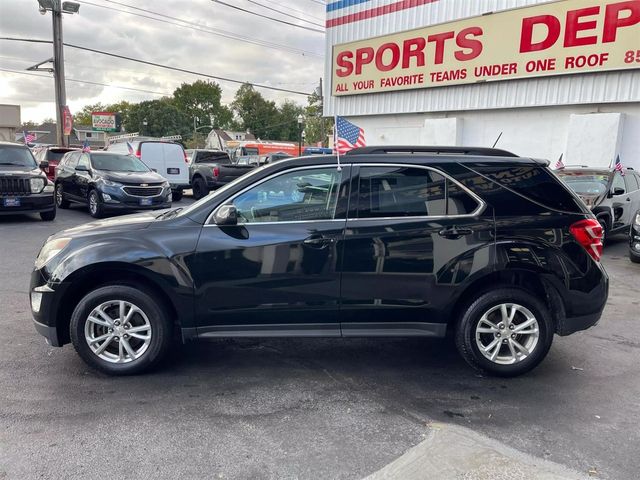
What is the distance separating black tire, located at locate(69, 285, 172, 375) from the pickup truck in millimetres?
13717

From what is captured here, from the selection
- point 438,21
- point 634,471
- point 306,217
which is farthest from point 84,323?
point 438,21

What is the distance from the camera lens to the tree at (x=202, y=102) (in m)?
104

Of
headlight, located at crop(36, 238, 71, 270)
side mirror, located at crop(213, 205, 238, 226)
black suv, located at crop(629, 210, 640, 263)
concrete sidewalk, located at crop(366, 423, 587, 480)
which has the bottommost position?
concrete sidewalk, located at crop(366, 423, 587, 480)

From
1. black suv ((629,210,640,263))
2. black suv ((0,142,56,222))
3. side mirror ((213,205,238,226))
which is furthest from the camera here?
black suv ((0,142,56,222))

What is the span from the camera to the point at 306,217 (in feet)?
12.9

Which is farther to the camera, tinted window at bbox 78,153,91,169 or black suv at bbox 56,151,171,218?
tinted window at bbox 78,153,91,169

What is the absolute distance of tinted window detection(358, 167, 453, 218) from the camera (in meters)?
3.93

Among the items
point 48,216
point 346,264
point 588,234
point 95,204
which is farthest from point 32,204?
point 588,234

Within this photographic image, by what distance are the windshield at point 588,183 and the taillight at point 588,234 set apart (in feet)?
21.4

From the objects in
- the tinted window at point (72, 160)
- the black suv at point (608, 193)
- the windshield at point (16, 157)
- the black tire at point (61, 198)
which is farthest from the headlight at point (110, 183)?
the black suv at point (608, 193)

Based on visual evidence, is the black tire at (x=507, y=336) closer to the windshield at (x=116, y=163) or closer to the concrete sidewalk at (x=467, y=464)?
the concrete sidewalk at (x=467, y=464)

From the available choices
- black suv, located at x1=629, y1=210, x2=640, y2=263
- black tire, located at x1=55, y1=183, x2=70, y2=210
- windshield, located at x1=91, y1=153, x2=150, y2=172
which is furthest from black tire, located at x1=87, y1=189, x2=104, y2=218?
black suv, located at x1=629, y1=210, x2=640, y2=263

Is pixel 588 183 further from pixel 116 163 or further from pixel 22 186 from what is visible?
pixel 22 186

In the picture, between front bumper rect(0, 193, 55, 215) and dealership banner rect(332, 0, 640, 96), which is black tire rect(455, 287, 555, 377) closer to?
front bumper rect(0, 193, 55, 215)
